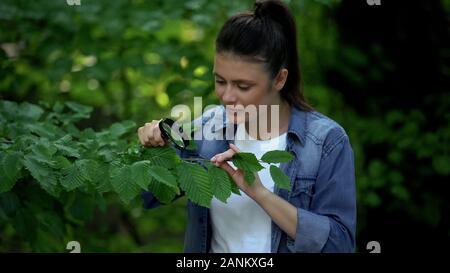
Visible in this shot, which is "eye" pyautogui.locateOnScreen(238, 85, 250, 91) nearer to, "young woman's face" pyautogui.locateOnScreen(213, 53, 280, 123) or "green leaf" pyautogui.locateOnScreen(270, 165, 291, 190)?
"young woman's face" pyautogui.locateOnScreen(213, 53, 280, 123)

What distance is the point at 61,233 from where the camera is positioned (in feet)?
8.58

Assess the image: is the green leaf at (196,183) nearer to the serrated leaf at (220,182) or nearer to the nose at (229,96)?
the serrated leaf at (220,182)

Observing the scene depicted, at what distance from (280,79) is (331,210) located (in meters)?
0.48

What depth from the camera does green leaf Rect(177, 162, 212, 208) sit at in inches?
77.5

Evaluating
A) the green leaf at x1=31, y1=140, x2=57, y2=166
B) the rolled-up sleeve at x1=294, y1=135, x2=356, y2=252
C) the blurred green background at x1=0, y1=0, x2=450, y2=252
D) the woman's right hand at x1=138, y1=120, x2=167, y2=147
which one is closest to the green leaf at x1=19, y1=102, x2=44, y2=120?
the green leaf at x1=31, y1=140, x2=57, y2=166

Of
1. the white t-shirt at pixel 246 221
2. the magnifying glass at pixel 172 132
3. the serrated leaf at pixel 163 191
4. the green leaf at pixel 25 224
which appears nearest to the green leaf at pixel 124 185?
the serrated leaf at pixel 163 191

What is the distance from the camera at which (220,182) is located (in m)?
1.99

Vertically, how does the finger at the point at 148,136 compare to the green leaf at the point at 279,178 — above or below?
above

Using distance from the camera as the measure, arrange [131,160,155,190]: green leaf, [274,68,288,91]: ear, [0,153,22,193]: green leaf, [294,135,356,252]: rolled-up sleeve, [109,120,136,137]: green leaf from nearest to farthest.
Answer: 1. [131,160,155,190]: green leaf
2. [0,153,22,193]: green leaf
3. [294,135,356,252]: rolled-up sleeve
4. [274,68,288,91]: ear
5. [109,120,136,137]: green leaf

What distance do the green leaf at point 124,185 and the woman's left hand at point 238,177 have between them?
265 mm

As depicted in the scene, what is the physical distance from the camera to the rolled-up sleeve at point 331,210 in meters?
2.12

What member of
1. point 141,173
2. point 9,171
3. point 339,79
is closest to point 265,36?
point 141,173

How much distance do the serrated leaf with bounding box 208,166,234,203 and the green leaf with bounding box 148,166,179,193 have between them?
0.12 meters
